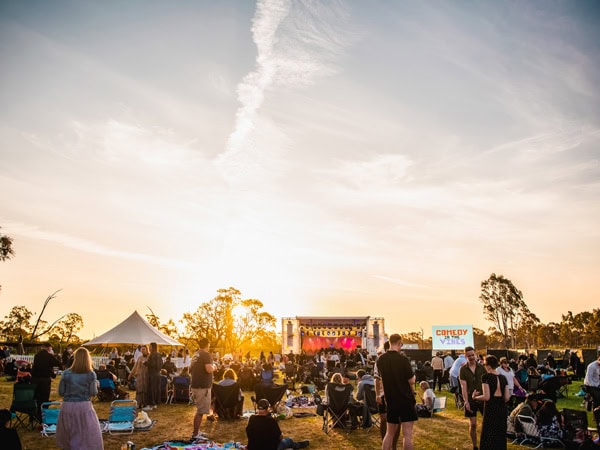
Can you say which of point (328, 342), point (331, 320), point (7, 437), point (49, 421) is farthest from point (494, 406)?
point (328, 342)

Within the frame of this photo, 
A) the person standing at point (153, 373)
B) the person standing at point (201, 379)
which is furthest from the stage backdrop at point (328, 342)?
the person standing at point (201, 379)

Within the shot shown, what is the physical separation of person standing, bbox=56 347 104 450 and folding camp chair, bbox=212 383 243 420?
495cm

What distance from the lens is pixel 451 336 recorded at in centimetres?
3262

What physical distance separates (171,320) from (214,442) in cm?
4963

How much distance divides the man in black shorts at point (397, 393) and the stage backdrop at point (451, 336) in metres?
28.1

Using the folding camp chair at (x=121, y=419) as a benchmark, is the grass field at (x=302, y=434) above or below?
below

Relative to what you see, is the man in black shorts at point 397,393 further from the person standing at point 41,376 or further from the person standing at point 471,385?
the person standing at point 41,376

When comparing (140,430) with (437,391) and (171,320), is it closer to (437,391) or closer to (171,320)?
(437,391)

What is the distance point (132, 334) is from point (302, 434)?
11.4 m

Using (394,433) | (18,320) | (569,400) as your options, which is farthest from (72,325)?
(394,433)

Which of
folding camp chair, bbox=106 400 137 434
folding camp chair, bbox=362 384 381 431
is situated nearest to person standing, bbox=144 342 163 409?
folding camp chair, bbox=106 400 137 434

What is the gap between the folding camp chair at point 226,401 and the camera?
10.3 meters

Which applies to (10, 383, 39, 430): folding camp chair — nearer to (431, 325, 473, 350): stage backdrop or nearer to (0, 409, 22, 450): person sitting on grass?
(0, 409, 22, 450): person sitting on grass

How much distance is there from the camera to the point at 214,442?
7754 mm
